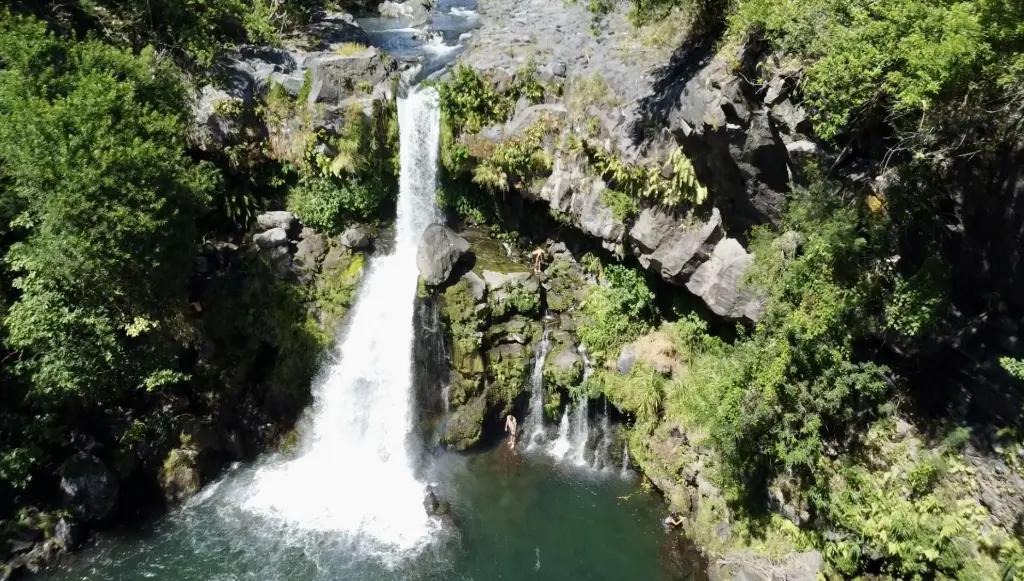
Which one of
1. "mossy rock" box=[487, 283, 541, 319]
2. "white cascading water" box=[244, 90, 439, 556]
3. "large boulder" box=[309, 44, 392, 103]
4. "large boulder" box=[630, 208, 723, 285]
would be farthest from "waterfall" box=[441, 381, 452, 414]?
"large boulder" box=[309, 44, 392, 103]

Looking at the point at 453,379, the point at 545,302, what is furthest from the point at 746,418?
the point at 453,379

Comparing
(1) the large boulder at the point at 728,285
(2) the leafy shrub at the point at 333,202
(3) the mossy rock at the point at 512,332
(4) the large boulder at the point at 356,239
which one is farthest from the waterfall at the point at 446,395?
(1) the large boulder at the point at 728,285

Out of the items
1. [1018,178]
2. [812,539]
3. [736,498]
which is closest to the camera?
[1018,178]

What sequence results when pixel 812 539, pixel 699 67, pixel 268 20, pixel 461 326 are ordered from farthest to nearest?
pixel 268 20 < pixel 461 326 < pixel 699 67 < pixel 812 539

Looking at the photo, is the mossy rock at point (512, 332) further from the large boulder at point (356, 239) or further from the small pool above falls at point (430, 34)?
the small pool above falls at point (430, 34)

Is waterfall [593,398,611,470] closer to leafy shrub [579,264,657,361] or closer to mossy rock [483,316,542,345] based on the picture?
leafy shrub [579,264,657,361]

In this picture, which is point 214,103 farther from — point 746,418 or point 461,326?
point 746,418

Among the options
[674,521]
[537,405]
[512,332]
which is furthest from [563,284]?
[674,521]
